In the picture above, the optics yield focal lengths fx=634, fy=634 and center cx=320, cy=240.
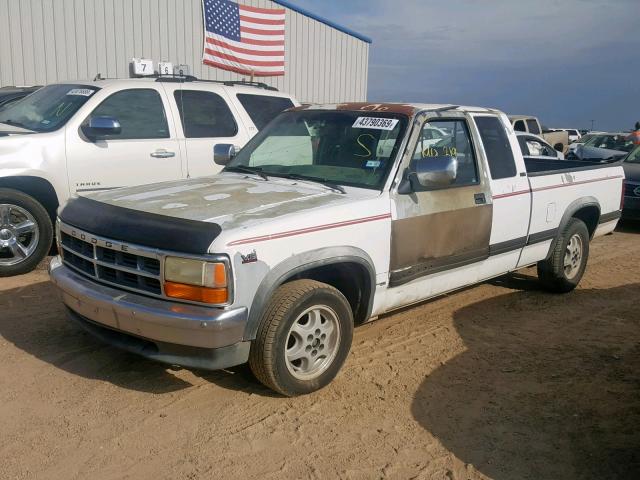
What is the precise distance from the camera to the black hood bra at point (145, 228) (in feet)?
10.9

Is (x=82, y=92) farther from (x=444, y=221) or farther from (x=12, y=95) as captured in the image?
(x=444, y=221)

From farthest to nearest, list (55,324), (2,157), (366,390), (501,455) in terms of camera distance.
Result: (2,157) → (55,324) → (366,390) → (501,455)

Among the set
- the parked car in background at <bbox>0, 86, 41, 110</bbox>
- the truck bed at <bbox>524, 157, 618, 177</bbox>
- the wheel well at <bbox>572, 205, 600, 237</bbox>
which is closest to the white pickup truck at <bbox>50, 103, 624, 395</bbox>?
the wheel well at <bbox>572, 205, 600, 237</bbox>

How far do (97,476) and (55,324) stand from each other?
2.21 meters

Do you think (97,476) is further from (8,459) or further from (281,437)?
(281,437)

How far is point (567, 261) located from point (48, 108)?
567 cm

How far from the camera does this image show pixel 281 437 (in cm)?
345

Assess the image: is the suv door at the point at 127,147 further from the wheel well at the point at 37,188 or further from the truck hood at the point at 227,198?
the truck hood at the point at 227,198

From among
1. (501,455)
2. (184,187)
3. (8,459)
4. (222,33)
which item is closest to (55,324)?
(184,187)

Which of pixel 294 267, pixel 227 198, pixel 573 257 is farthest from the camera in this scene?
pixel 573 257

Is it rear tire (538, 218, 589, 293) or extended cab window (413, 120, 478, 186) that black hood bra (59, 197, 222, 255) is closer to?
extended cab window (413, 120, 478, 186)

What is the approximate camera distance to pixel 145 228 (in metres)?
3.49

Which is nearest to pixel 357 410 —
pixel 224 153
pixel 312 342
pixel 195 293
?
pixel 312 342

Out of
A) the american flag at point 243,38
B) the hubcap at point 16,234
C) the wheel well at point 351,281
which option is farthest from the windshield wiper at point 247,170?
the american flag at point 243,38
